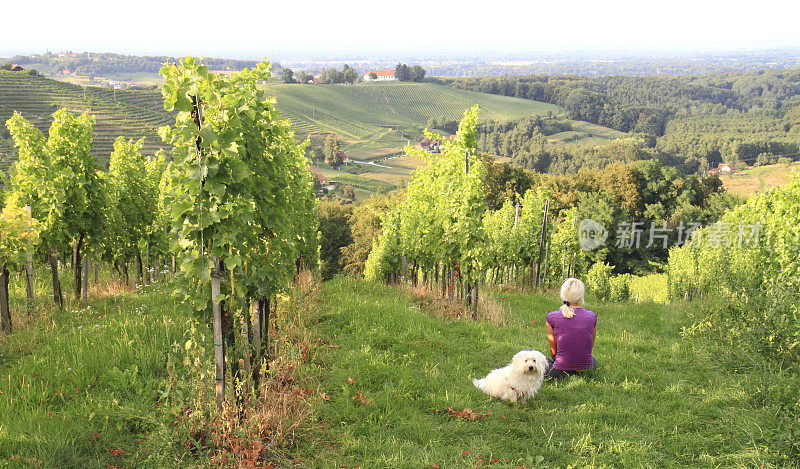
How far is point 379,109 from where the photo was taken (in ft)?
500

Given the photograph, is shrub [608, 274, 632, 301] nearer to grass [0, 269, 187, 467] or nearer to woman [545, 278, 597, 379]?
woman [545, 278, 597, 379]

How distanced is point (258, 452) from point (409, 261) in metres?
15.1

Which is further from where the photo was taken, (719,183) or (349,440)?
(719,183)

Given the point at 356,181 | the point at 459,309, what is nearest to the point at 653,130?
the point at 356,181

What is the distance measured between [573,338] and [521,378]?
1.26m

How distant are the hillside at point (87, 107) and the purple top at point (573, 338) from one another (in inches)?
2576

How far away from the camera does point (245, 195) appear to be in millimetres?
5043

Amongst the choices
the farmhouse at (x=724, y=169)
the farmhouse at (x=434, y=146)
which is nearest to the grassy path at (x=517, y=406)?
the farmhouse at (x=434, y=146)

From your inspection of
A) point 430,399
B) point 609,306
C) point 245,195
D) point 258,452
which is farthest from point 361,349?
point 609,306

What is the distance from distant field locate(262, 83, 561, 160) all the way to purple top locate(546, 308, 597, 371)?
10145 cm

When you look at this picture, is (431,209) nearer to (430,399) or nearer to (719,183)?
(430,399)

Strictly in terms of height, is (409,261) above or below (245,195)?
below

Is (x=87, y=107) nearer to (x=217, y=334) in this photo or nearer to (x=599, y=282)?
(x=599, y=282)

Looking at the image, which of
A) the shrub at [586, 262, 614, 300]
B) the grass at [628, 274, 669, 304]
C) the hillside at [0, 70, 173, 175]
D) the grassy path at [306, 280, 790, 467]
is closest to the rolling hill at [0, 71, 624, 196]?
the hillside at [0, 70, 173, 175]
